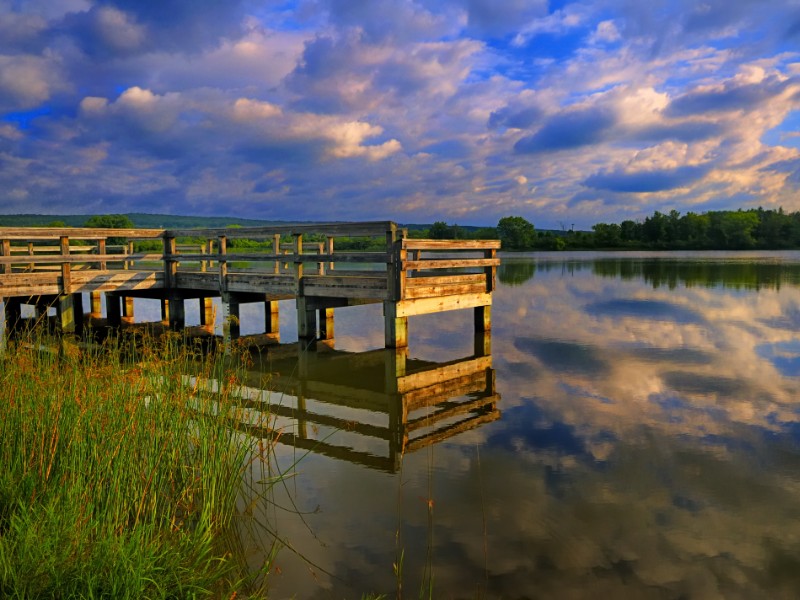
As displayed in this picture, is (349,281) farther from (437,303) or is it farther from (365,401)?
(365,401)

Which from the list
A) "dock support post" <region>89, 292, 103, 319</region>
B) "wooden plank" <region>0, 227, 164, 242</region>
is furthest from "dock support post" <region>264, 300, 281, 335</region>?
"dock support post" <region>89, 292, 103, 319</region>

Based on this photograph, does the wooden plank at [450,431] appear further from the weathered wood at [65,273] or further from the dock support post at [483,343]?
the weathered wood at [65,273]

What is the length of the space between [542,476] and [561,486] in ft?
0.89

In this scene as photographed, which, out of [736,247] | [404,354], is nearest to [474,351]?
[404,354]

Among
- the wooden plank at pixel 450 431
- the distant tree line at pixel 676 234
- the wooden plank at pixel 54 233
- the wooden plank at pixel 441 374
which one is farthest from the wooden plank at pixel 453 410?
the distant tree line at pixel 676 234

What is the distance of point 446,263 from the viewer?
42.5 feet

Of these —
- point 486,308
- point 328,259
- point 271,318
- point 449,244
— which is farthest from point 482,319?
point 271,318

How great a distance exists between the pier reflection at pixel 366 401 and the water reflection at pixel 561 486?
6cm

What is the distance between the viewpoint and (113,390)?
504 cm

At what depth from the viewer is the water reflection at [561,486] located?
3.97m

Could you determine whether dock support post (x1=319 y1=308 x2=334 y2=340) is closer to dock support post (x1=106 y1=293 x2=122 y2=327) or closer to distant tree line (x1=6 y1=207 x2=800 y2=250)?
dock support post (x1=106 y1=293 x2=122 y2=327)

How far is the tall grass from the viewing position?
2.98m

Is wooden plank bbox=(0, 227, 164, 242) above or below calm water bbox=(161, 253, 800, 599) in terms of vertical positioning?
above

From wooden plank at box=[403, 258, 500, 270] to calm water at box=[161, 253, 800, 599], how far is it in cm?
181
